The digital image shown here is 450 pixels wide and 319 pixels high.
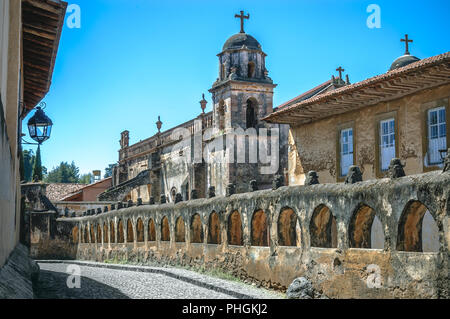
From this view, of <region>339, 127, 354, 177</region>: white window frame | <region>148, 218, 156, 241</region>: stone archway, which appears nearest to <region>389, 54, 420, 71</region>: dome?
<region>339, 127, 354, 177</region>: white window frame

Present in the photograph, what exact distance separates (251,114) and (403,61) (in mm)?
10272

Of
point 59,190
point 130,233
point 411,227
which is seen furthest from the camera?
point 59,190

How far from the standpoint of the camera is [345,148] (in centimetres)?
2014

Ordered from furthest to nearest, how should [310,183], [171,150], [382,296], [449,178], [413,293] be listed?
[171,150], [310,183], [382,296], [413,293], [449,178]

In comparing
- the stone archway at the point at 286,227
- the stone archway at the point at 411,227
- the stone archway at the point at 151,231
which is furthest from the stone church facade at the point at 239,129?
the stone archway at the point at 411,227

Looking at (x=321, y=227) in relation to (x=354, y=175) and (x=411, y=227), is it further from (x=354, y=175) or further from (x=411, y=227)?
(x=411, y=227)

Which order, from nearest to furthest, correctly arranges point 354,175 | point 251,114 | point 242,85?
point 354,175, point 242,85, point 251,114

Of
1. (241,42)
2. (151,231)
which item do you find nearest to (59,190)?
(241,42)

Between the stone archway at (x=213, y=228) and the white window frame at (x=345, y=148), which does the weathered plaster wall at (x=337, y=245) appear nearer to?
the stone archway at (x=213, y=228)

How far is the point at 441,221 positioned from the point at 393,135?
26.8 feet

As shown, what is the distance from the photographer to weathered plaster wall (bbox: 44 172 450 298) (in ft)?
34.9

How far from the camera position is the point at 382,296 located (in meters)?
11.8
